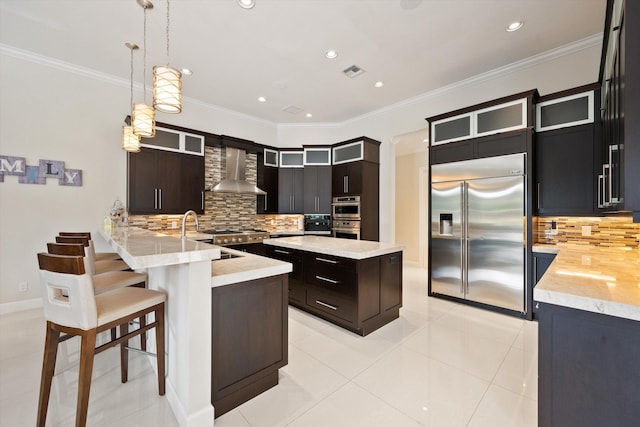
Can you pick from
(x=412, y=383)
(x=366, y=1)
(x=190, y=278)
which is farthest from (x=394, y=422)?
(x=366, y=1)

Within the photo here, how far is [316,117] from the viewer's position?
5840mm

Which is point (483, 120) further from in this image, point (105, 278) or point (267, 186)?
point (105, 278)

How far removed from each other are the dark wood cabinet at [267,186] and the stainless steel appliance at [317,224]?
75 cm

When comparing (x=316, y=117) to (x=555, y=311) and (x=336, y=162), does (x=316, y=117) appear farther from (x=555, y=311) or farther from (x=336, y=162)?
(x=555, y=311)

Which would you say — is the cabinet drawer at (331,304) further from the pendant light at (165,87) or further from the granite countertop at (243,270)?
the pendant light at (165,87)

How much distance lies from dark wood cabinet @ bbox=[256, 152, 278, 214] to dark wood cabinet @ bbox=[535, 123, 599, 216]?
179 inches

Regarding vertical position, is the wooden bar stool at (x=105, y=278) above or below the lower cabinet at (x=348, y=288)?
above

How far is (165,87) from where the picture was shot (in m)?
2.07

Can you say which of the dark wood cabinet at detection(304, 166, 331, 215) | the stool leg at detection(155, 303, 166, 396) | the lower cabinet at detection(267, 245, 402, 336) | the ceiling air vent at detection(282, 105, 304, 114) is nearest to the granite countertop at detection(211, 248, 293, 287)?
the stool leg at detection(155, 303, 166, 396)

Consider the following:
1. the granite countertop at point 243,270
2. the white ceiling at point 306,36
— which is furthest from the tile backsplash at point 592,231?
the granite countertop at point 243,270

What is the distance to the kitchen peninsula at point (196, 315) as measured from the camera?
148cm

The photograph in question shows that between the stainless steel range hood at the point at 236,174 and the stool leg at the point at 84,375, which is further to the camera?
the stainless steel range hood at the point at 236,174

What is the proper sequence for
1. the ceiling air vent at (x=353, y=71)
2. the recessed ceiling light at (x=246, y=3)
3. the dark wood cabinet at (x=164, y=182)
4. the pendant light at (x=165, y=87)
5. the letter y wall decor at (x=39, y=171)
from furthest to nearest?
1. the dark wood cabinet at (x=164, y=182)
2. the ceiling air vent at (x=353, y=71)
3. the letter y wall decor at (x=39, y=171)
4. the recessed ceiling light at (x=246, y=3)
5. the pendant light at (x=165, y=87)

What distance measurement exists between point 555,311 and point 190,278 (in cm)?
183
